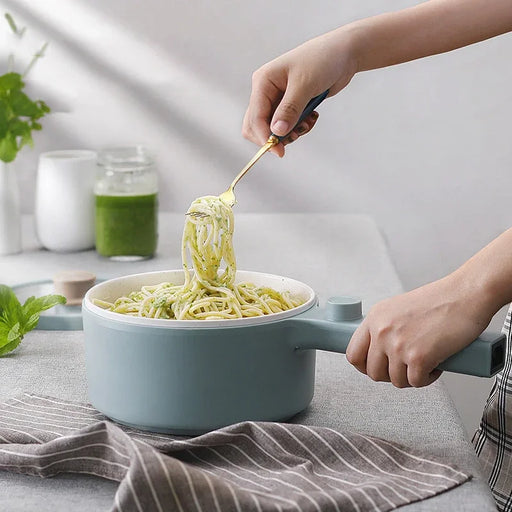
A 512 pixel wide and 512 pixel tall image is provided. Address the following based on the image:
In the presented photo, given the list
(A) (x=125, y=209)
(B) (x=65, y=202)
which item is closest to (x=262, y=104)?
(A) (x=125, y=209)

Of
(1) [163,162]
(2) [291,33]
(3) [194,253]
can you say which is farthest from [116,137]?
(3) [194,253]

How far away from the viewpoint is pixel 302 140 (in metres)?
2.36

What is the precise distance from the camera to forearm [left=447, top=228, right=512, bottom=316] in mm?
808

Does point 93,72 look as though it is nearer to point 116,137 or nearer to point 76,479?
point 116,137

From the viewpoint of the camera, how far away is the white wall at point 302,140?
2.30 m

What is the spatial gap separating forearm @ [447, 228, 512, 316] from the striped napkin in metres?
0.15

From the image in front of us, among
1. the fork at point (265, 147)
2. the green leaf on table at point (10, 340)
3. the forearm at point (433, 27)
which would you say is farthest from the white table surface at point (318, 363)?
the forearm at point (433, 27)

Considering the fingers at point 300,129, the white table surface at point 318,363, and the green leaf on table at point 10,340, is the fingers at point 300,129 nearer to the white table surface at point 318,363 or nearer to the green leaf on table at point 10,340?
the white table surface at point 318,363

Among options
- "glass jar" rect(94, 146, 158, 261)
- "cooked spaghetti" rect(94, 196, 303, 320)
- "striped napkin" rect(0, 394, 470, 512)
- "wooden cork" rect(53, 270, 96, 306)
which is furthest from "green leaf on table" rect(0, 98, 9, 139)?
"striped napkin" rect(0, 394, 470, 512)

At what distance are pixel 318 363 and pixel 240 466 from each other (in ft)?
1.16

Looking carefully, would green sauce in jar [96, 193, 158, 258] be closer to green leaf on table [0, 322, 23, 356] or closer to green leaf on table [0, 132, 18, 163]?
green leaf on table [0, 132, 18, 163]

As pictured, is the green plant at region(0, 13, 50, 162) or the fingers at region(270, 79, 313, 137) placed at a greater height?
the fingers at region(270, 79, 313, 137)

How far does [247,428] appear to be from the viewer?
0.80 metres

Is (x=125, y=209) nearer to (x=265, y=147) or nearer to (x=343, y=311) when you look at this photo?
(x=265, y=147)
